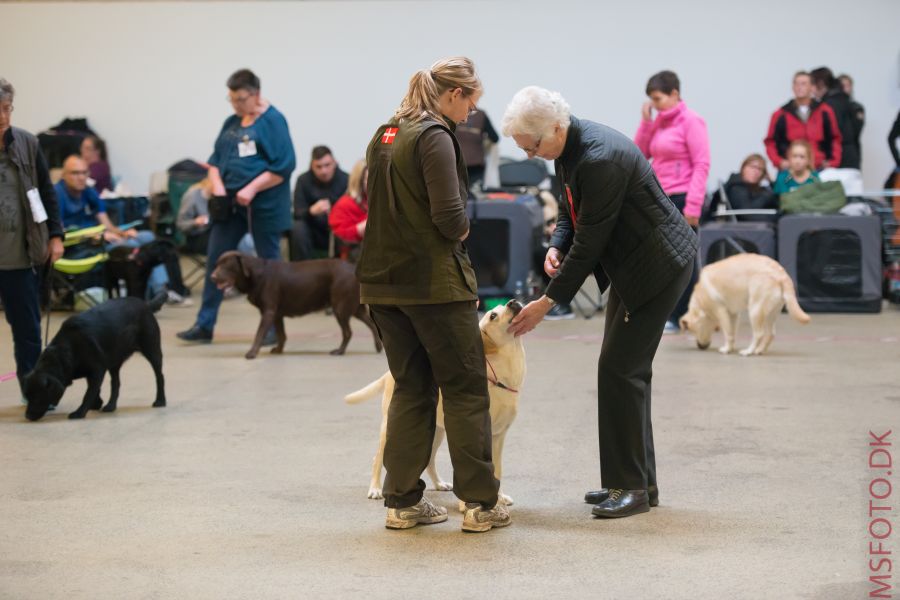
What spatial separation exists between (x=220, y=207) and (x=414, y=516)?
455cm

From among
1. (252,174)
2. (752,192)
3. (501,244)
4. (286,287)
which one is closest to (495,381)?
(286,287)

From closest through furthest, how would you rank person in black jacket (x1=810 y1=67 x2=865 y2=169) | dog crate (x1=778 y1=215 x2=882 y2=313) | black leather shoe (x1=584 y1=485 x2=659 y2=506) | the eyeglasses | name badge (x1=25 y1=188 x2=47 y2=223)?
the eyeglasses, black leather shoe (x1=584 y1=485 x2=659 y2=506), name badge (x1=25 y1=188 x2=47 y2=223), dog crate (x1=778 y1=215 x2=882 y2=313), person in black jacket (x1=810 y1=67 x2=865 y2=169)

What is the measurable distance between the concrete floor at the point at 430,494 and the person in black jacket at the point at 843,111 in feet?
16.5

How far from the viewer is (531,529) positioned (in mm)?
3762

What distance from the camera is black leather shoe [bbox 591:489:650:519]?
3863mm

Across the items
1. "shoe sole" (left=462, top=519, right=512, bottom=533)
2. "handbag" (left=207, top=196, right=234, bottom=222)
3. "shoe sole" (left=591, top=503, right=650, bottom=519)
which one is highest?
"handbag" (left=207, top=196, right=234, bottom=222)

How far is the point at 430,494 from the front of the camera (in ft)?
13.9

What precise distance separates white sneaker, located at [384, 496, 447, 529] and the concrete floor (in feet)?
0.14

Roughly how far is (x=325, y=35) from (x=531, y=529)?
33.6 ft

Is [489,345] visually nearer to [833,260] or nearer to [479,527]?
[479,527]

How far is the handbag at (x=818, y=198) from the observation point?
32.2ft

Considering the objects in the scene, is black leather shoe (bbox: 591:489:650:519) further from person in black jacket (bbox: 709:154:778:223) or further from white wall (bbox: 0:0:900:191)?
white wall (bbox: 0:0:900:191)

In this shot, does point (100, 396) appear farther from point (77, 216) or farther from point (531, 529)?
point (77, 216)

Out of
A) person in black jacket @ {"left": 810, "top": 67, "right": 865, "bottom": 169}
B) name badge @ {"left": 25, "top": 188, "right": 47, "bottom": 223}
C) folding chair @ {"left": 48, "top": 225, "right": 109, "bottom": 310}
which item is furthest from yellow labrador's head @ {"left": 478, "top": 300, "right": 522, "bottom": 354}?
person in black jacket @ {"left": 810, "top": 67, "right": 865, "bottom": 169}
